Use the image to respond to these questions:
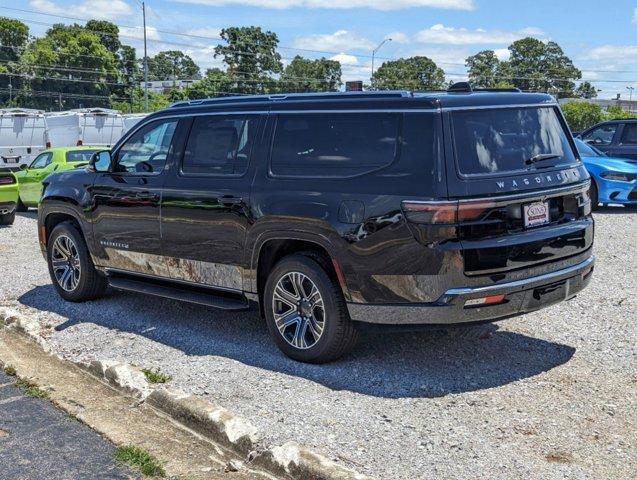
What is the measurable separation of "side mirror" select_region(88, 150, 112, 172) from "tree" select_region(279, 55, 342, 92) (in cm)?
7628

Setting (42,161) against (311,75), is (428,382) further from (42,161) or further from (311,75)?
(311,75)

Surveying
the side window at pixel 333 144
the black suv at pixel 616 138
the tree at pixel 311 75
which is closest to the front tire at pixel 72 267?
the side window at pixel 333 144

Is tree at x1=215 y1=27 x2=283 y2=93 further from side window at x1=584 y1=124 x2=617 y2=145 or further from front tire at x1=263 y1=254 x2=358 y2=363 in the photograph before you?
front tire at x1=263 y1=254 x2=358 y2=363

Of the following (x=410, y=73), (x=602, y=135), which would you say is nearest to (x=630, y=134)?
(x=602, y=135)

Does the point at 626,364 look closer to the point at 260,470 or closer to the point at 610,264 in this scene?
the point at 260,470

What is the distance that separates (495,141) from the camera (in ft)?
17.7

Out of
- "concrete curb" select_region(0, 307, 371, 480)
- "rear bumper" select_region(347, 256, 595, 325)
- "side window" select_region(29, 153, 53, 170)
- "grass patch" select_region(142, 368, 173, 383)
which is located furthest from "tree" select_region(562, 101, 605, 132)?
"concrete curb" select_region(0, 307, 371, 480)

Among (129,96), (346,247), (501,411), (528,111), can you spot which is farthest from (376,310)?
(129,96)

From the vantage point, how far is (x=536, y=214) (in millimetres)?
5406

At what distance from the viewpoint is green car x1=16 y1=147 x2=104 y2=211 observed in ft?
54.8

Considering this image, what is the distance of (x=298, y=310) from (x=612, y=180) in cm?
1140

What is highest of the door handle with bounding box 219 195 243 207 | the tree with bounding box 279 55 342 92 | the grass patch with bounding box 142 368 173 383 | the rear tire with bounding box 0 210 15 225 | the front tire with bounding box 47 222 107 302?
the tree with bounding box 279 55 342 92

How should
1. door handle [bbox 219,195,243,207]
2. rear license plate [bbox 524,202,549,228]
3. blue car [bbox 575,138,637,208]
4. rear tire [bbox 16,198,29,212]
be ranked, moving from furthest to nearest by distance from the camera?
rear tire [bbox 16,198,29,212], blue car [bbox 575,138,637,208], door handle [bbox 219,195,243,207], rear license plate [bbox 524,202,549,228]

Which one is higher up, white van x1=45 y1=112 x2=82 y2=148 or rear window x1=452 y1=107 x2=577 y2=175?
rear window x1=452 y1=107 x2=577 y2=175
